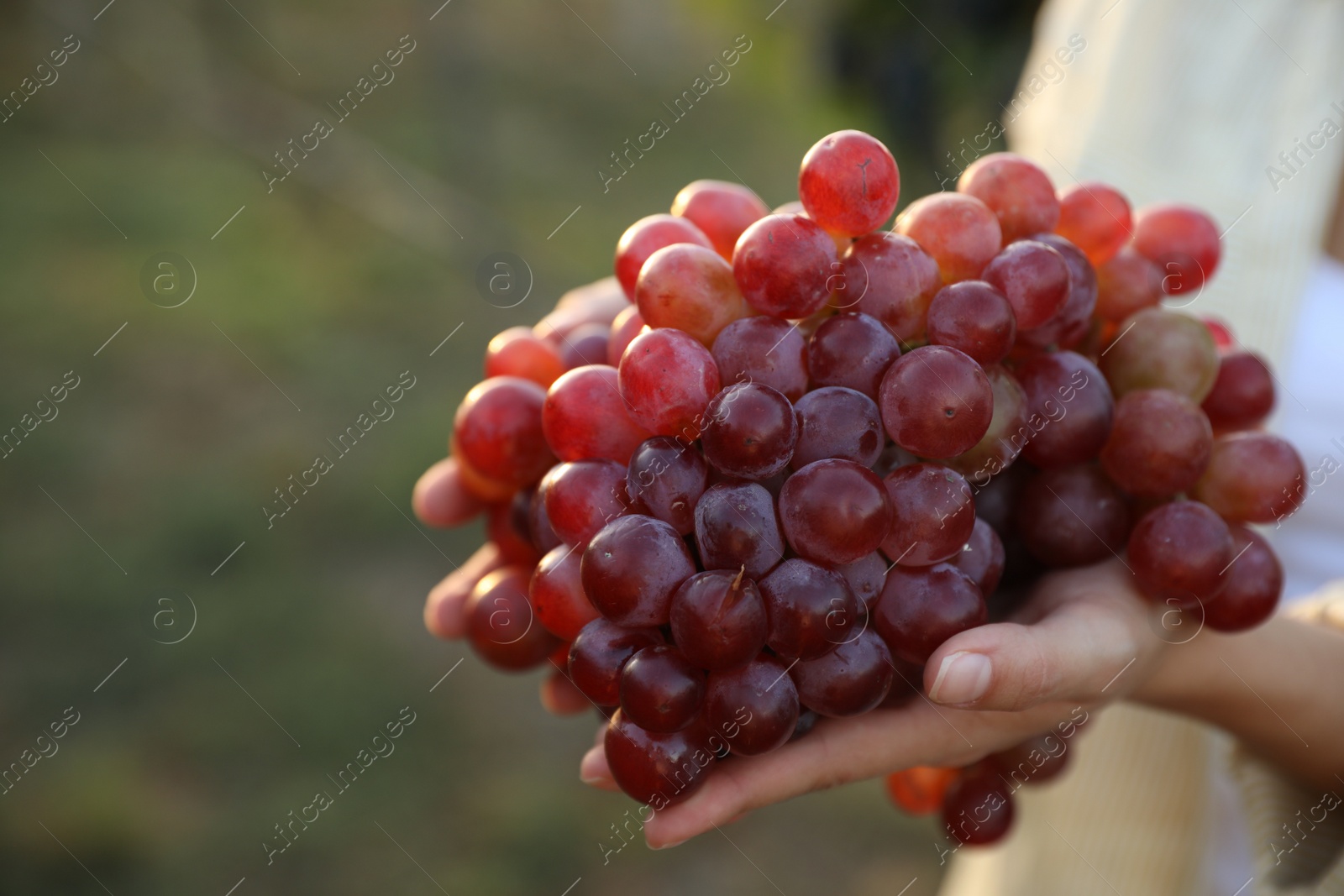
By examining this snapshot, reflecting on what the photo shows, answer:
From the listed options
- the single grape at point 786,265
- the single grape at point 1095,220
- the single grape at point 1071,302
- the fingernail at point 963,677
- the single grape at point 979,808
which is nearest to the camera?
the fingernail at point 963,677

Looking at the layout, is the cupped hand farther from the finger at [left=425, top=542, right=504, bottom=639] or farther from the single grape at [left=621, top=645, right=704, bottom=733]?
the finger at [left=425, top=542, right=504, bottom=639]

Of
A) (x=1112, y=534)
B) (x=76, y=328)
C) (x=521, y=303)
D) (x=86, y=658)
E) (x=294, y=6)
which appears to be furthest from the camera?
(x=294, y=6)

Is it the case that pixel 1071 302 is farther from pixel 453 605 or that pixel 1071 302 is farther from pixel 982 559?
pixel 453 605

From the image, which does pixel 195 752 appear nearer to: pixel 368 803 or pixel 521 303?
pixel 368 803

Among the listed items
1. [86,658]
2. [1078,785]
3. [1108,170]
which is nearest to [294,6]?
[86,658]

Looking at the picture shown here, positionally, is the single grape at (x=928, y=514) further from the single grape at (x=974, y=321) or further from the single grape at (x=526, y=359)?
the single grape at (x=526, y=359)

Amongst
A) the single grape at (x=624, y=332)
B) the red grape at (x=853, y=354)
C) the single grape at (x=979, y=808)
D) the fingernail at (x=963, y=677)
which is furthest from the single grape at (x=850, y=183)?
the single grape at (x=979, y=808)

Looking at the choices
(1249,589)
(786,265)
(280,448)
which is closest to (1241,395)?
(1249,589)

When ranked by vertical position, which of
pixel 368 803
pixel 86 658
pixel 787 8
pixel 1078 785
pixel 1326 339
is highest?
pixel 787 8
